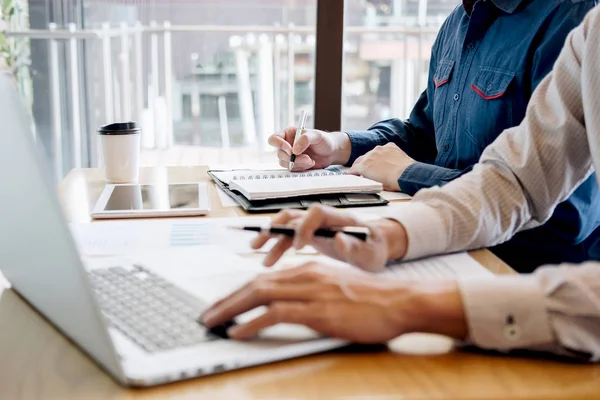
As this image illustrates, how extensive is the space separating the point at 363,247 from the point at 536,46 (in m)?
0.67

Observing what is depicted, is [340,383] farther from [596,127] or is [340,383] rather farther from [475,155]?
[475,155]

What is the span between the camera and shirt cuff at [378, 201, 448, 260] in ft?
3.19

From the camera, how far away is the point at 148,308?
2.50 ft

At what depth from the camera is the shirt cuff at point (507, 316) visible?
0.70 metres

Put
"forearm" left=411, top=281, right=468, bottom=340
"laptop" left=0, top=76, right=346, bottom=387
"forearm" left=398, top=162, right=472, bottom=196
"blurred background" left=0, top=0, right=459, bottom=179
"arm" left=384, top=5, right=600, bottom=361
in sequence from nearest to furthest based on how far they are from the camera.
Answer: "laptop" left=0, top=76, right=346, bottom=387 → "forearm" left=411, top=281, right=468, bottom=340 → "arm" left=384, top=5, right=600, bottom=361 → "forearm" left=398, top=162, right=472, bottom=196 → "blurred background" left=0, top=0, right=459, bottom=179

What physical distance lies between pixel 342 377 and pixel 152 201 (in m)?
0.80

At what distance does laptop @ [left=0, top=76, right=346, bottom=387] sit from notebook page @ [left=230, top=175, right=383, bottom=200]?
501mm

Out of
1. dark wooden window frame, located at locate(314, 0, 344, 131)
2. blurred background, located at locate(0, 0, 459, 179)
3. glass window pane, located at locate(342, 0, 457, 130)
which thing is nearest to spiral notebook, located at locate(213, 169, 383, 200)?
dark wooden window frame, located at locate(314, 0, 344, 131)

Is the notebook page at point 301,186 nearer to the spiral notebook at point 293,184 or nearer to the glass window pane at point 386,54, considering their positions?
the spiral notebook at point 293,184

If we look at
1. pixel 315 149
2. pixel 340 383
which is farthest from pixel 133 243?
pixel 315 149

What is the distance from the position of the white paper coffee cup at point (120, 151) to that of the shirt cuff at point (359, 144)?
1.65ft

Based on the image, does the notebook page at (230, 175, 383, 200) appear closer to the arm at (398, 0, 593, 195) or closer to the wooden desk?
the arm at (398, 0, 593, 195)

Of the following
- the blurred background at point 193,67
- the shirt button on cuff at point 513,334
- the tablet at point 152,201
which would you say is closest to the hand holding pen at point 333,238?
the shirt button on cuff at point 513,334

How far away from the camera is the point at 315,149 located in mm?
1636
